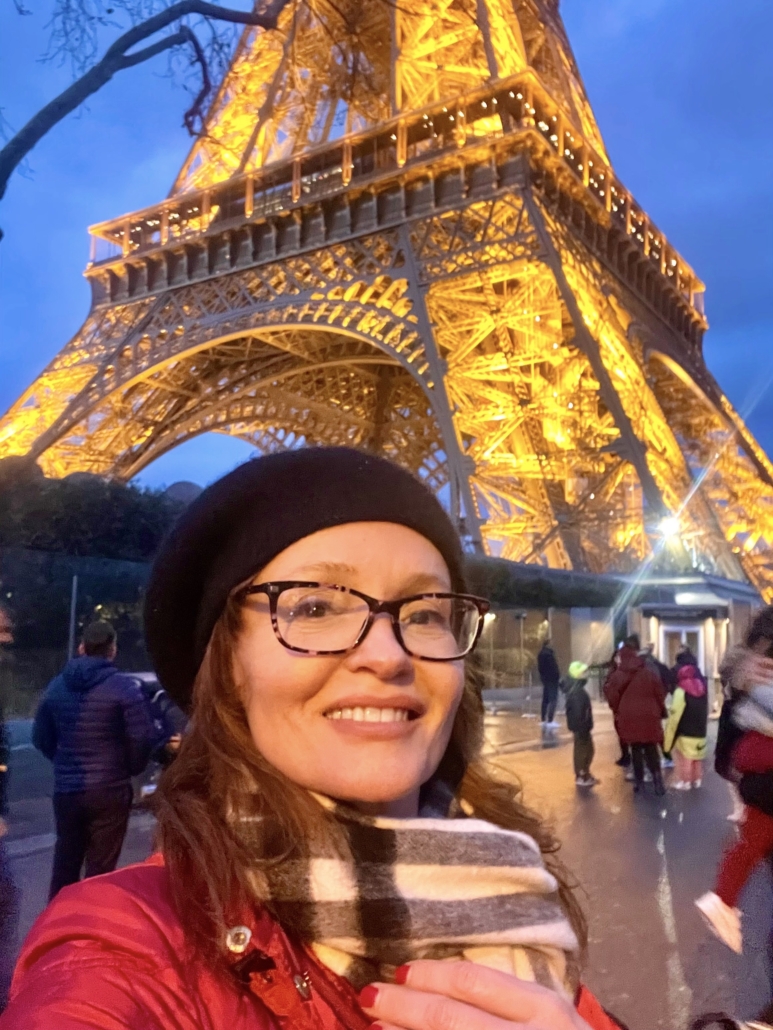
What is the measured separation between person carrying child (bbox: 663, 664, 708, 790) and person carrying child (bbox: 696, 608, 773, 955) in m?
5.34

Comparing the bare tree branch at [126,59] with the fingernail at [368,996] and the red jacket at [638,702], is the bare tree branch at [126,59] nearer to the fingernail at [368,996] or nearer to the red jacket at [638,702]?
the fingernail at [368,996]

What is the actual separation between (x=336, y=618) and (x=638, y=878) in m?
4.77

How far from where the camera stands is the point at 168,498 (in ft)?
44.1

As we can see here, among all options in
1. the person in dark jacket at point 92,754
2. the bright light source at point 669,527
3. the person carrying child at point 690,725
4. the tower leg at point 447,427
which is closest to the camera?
the person in dark jacket at point 92,754

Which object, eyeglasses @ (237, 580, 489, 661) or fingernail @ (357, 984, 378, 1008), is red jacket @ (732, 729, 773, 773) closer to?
eyeglasses @ (237, 580, 489, 661)

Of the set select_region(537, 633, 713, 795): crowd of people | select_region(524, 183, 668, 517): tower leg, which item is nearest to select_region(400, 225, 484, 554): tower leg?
select_region(524, 183, 668, 517): tower leg

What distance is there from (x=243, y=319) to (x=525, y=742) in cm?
1248

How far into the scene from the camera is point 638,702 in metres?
8.00

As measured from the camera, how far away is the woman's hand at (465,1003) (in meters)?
0.85

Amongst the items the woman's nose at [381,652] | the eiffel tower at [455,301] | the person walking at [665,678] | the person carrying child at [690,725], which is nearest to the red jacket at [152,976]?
the woman's nose at [381,652]

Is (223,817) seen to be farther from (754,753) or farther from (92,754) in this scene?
(92,754)

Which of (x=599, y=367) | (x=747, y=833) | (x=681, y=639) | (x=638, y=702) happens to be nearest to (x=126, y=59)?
(x=747, y=833)

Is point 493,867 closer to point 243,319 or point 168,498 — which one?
point 168,498

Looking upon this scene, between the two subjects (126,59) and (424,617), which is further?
(126,59)
